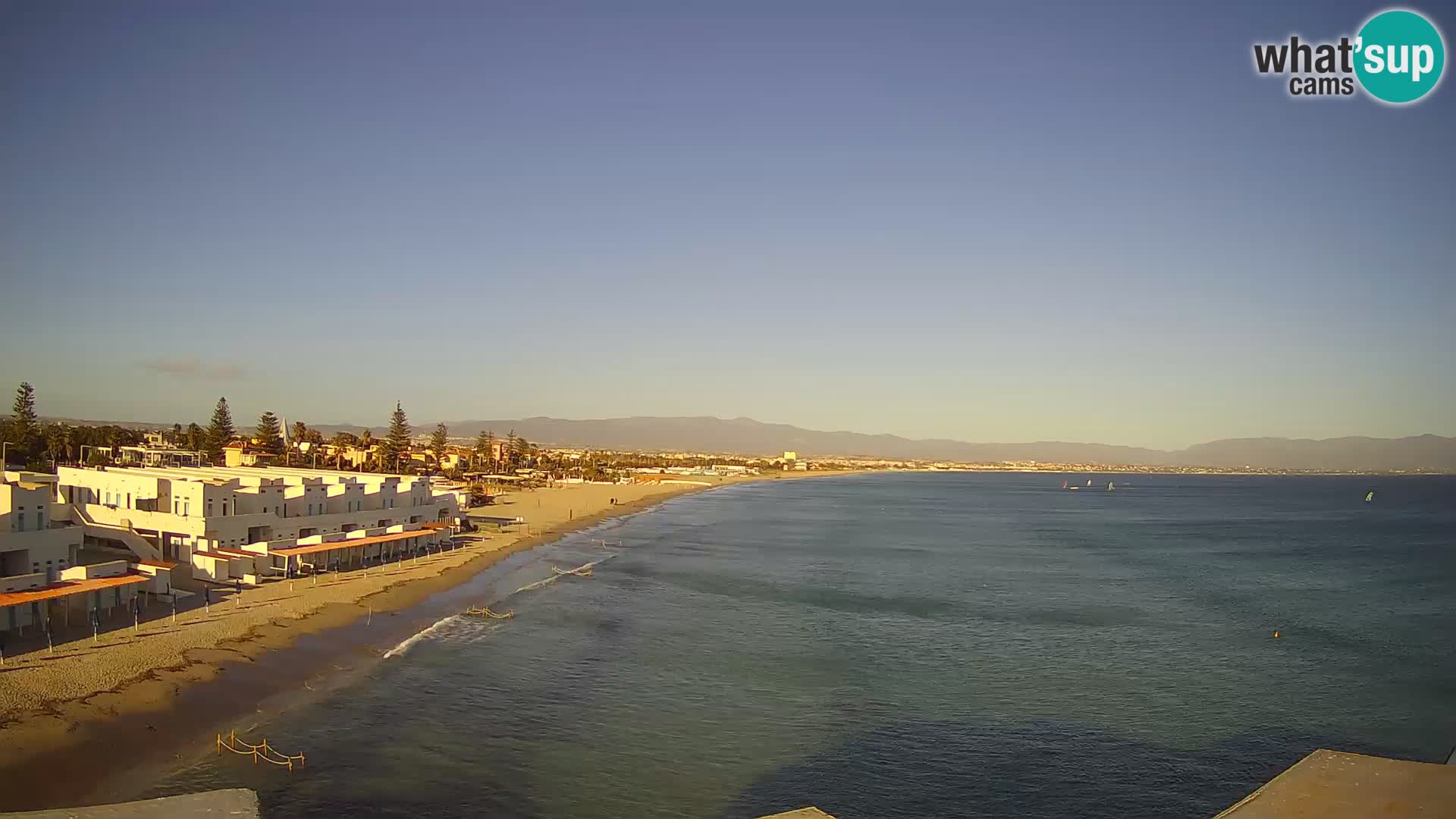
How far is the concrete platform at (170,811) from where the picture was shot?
45.2 ft

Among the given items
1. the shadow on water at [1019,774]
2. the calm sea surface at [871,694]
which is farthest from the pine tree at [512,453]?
the shadow on water at [1019,774]

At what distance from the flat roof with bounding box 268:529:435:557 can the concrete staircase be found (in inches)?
203

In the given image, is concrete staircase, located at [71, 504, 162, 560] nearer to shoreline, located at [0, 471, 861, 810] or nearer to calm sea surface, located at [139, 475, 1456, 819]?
shoreline, located at [0, 471, 861, 810]

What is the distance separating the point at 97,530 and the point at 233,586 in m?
9.11

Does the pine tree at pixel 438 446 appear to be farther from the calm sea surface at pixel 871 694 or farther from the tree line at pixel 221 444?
the calm sea surface at pixel 871 694

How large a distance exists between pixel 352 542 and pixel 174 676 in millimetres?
22643

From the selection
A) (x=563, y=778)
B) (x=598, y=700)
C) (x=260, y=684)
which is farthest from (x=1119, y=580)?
(x=260, y=684)

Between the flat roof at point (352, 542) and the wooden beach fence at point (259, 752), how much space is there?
910 inches

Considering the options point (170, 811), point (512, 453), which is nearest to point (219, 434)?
point (512, 453)

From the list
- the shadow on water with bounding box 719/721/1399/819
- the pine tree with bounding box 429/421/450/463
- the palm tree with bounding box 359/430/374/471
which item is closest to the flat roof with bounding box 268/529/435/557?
the shadow on water with bounding box 719/721/1399/819

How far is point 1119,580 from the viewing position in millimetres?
55719

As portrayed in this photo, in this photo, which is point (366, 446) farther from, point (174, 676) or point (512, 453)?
point (174, 676)

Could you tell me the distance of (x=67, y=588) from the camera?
30.7m

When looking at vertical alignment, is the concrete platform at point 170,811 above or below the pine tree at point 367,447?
below
